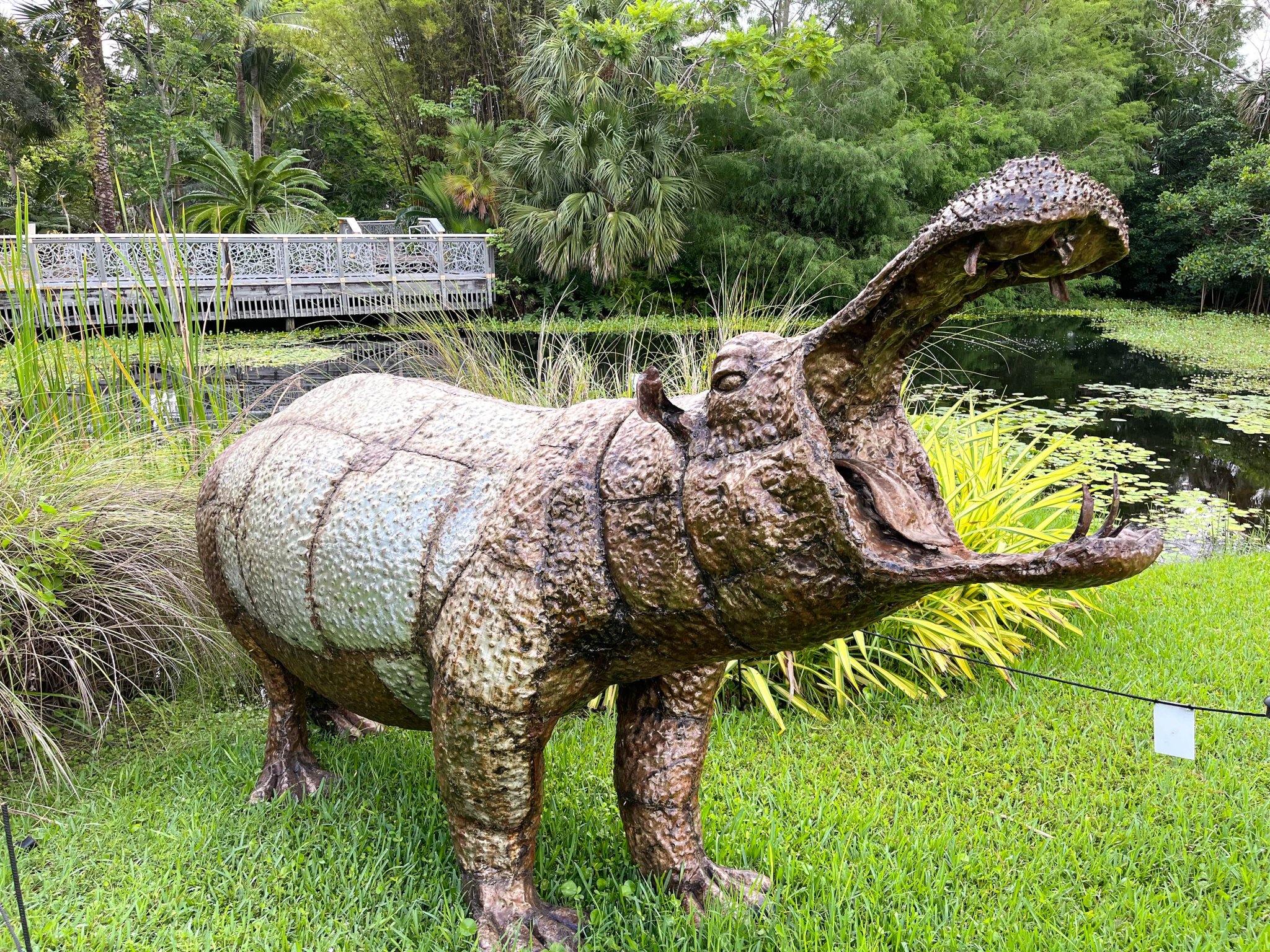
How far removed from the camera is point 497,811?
1.57 metres

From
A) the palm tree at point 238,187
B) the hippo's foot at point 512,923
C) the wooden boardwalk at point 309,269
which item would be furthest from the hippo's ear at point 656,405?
the palm tree at point 238,187

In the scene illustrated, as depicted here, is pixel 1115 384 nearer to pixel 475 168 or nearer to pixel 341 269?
pixel 341 269

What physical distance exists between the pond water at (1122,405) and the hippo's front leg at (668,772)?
2.42 metres

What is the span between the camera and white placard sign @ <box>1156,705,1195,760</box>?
1.56 metres

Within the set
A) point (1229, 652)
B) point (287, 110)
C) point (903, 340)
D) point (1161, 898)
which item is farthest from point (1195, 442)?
point (287, 110)

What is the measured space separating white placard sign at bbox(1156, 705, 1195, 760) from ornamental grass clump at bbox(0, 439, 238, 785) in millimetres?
2651

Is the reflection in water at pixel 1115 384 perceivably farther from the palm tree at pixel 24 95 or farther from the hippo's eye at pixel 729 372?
the palm tree at pixel 24 95

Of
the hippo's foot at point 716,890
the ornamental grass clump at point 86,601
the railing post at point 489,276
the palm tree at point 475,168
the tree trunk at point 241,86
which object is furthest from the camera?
the tree trunk at point 241,86

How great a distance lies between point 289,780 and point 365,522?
3.38 ft

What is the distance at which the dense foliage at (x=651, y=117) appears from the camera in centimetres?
1420

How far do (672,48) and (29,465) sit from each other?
42.7 feet

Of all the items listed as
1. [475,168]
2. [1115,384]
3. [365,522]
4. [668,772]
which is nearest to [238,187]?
[475,168]

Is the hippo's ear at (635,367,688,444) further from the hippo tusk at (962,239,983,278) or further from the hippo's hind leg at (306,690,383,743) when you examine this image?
the hippo's hind leg at (306,690,383,743)

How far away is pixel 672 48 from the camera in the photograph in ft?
44.8
